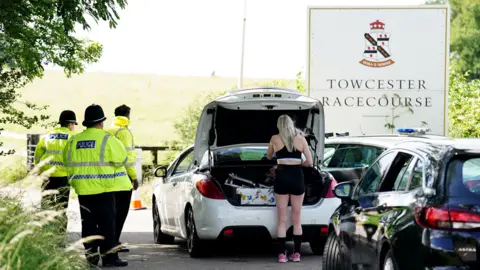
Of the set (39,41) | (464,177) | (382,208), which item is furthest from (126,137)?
(464,177)

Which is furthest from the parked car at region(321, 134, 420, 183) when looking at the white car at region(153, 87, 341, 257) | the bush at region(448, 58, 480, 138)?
the bush at region(448, 58, 480, 138)

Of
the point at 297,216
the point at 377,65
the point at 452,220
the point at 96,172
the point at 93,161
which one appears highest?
the point at 377,65

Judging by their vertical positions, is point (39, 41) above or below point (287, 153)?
above

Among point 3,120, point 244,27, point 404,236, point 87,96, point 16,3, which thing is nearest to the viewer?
point 404,236

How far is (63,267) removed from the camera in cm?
870

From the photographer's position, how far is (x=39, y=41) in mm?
17719

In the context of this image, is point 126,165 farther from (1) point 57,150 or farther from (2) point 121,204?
(1) point 57,150

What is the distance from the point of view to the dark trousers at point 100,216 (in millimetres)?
12820

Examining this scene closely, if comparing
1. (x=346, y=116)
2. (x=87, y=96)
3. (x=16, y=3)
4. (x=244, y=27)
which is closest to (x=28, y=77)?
(x=16, y=3)

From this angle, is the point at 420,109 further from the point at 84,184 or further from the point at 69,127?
the point at 84,184

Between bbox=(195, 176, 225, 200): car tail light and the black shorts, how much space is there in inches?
26.6

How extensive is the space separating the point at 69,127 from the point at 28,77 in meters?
3.54

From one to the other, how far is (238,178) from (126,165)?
4.62 ft

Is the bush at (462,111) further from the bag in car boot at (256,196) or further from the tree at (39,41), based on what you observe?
the bag in car boot at (256,196)
